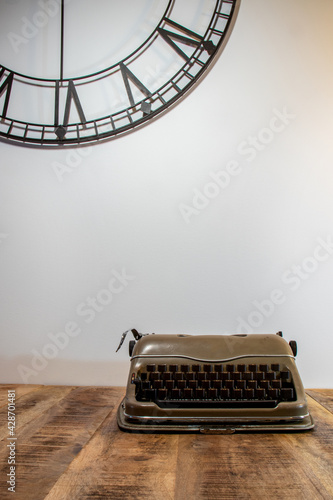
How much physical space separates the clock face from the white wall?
78 mm

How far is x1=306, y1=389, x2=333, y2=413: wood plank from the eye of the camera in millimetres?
1156

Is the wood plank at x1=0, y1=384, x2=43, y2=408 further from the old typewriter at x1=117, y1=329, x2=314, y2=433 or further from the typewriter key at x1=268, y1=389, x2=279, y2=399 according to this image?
the typewriter key at x1=268, y1=389, x2=279, y2=399

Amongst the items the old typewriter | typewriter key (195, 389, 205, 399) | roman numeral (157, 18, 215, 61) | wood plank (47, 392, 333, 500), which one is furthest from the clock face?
wood plank (47, 392, 333, 500)

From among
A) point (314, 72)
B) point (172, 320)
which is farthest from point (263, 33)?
point (172, 320)

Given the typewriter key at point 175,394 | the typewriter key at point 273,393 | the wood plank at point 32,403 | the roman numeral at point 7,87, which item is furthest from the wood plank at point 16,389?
the roman numeral at point 7,87

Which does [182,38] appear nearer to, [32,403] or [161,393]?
[161,393]

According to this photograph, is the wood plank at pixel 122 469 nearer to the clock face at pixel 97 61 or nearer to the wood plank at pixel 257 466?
the wood plank at pixel 257 466

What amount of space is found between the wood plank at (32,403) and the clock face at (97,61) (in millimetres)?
1031

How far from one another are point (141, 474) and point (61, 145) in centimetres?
134

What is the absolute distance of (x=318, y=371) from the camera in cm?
140

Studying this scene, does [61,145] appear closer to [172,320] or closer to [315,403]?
[172,320]

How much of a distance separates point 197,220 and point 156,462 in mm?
947

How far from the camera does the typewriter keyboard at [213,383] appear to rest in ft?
3.24

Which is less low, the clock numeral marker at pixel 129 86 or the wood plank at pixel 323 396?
the clock numeral marker at pixel 129 86
